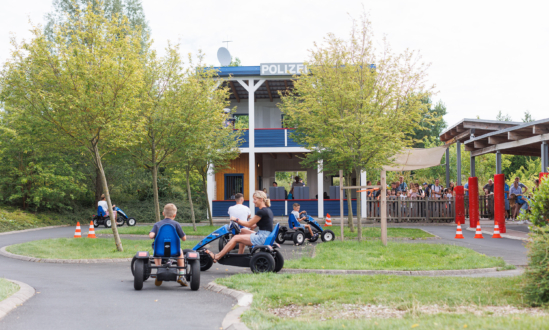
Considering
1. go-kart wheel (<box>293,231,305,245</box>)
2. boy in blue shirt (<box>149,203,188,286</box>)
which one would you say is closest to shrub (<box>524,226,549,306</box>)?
boy in blue shirt (<box>149,203,188,286</box>)

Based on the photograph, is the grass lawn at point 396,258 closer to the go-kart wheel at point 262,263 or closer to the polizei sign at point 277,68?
the go-kart wheel at point 262,263

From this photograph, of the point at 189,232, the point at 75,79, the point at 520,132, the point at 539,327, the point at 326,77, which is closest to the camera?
the point at 539,327

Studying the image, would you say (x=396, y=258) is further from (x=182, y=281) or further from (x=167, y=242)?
(x=167, y=242)

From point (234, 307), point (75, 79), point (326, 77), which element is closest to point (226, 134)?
point (326, 77)

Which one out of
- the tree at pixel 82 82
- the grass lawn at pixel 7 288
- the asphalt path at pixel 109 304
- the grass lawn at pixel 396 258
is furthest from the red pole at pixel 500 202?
the grass lawn at pixel 7 288

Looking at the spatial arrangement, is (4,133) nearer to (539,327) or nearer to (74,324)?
(74,324)

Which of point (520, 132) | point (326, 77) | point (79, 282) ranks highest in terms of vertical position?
point (326, 77)

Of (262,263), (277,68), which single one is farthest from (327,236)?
(277,68)

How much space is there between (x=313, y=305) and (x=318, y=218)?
2036 centimetres

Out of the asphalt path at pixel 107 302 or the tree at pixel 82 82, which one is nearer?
the asphalt path at pixel 107 302

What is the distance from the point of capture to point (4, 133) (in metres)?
24.0

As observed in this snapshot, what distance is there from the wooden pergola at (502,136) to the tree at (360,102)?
11.3ft

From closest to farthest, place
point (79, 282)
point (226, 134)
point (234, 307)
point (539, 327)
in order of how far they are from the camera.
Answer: point (539, 327) → point (234, 307) → point (79, 282) → point (226, 134)

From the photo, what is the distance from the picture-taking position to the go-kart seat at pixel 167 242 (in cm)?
845
